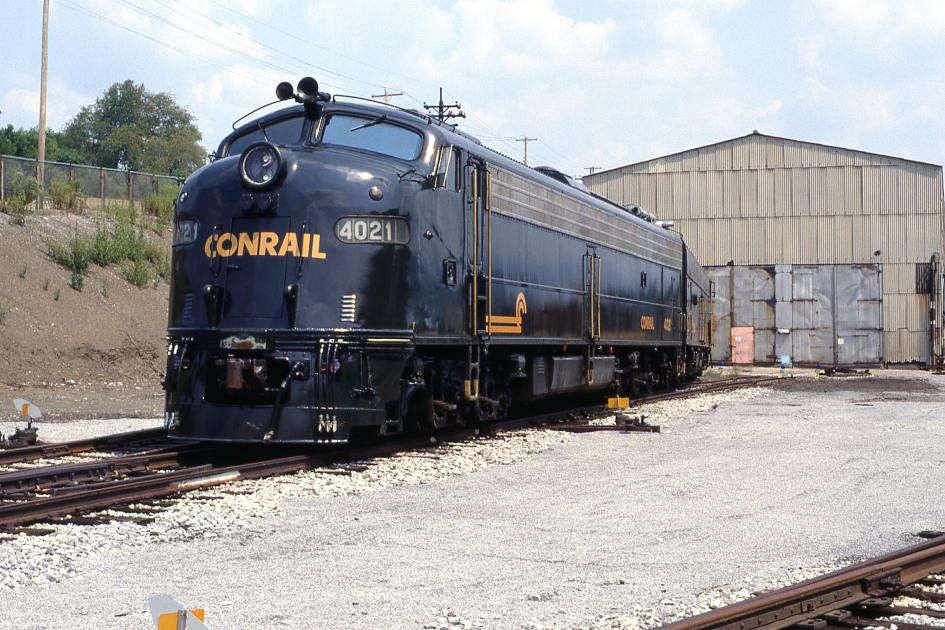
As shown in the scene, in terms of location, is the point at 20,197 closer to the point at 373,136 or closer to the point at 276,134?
the point at 276,134

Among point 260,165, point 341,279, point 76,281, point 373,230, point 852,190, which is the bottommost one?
point 341,279

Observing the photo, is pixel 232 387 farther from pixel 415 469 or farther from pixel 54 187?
pixel 54 187

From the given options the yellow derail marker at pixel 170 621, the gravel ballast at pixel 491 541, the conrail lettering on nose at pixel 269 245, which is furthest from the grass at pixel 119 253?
the yellow derail marker at pixel 170 621

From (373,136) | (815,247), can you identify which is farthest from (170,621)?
(815,247)

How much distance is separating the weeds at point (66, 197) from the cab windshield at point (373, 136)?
919 inches

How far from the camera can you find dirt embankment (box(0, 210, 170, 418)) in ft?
73.2

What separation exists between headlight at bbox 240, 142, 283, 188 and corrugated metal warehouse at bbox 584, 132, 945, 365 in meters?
33.7

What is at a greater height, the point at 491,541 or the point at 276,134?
the point at 276,134

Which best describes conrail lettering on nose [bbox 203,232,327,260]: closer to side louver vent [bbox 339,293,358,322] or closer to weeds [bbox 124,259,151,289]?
side louver vent [bbox 339,293,358,322]

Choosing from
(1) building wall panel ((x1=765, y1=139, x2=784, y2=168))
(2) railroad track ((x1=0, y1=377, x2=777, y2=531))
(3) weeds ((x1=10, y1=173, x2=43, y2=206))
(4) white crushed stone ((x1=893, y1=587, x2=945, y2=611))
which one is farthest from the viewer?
(1) building wall panel ((x1=765, y1=139, x2=784, y2=168))

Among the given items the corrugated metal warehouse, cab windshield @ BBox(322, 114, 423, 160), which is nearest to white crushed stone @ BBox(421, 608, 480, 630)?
cab windshield @ BBox(322, 114, 423, 160)

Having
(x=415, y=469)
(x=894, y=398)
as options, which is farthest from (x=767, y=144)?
(x=415, y=469)

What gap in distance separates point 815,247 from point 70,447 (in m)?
36.1

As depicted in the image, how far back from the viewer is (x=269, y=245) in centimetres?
1014
